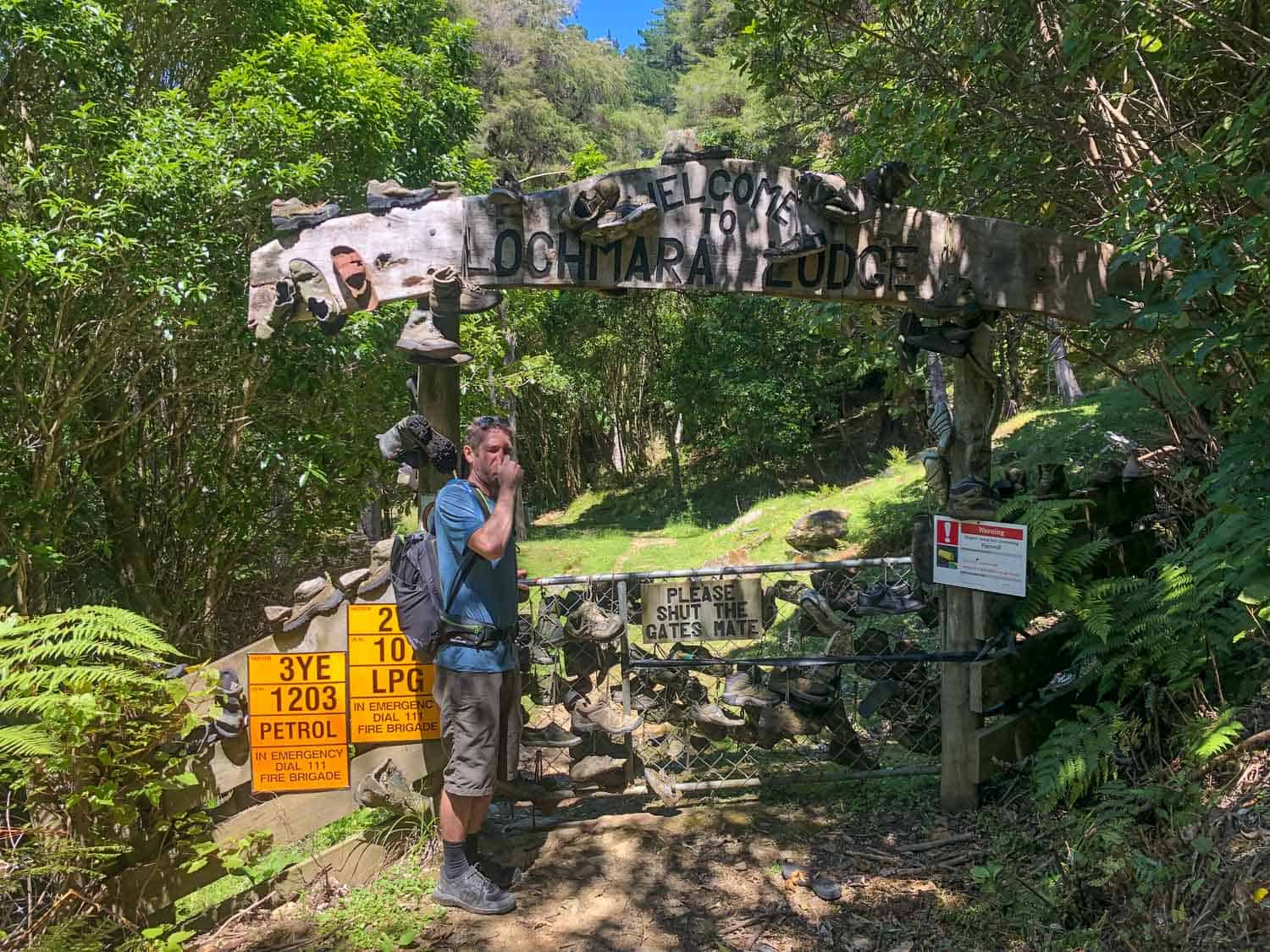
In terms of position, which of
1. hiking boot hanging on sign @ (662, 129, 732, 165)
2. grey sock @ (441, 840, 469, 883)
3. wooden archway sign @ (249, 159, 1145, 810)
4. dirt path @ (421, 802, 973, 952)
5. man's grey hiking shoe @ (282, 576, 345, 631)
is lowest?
dirt path @ (421, 802, 973, 952)

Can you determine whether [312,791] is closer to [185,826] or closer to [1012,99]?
[185,826]

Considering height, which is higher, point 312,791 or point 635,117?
point 635,117

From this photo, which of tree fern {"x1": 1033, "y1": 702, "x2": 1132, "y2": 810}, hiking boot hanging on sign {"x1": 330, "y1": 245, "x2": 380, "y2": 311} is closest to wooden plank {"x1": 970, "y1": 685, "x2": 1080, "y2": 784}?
tree fern {"x1": 1033, "y1": 702, "x2": 1132, "y2": 810}

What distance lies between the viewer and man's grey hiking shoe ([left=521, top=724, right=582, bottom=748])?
432 cm

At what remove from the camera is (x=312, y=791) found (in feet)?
12.4

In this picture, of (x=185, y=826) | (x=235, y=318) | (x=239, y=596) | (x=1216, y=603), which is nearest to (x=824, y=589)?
(x=1216, y=603)

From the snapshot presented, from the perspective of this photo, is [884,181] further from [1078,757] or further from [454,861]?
[454,861]

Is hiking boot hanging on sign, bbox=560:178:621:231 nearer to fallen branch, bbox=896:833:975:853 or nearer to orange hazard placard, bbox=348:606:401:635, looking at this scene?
orange hazard placard, bbox=348:606:401:635

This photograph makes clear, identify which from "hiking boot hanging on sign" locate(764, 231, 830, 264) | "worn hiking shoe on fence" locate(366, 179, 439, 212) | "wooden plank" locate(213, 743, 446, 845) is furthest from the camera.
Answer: "hiking boot hanging on sign" locate(764, 231, 830, 264)

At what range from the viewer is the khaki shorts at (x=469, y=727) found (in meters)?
3.46

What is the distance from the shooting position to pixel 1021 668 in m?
4.19

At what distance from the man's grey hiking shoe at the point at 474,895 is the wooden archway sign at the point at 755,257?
211cm

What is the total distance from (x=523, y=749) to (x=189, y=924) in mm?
1828

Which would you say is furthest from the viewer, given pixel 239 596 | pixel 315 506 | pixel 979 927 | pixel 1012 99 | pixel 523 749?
pixel 239 596
